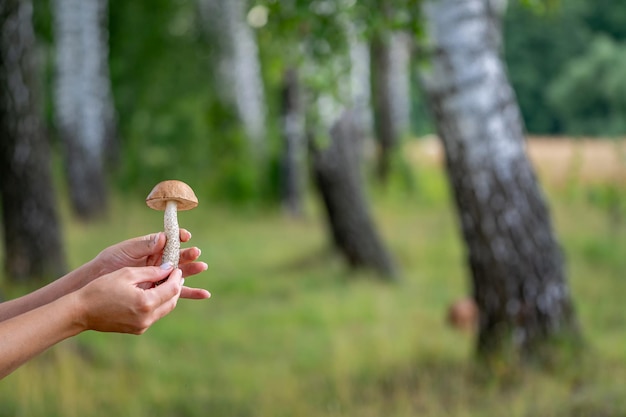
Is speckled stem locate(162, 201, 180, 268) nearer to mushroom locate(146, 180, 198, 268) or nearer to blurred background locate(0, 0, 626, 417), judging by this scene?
mushroom locate(146, 180, 198, 268)

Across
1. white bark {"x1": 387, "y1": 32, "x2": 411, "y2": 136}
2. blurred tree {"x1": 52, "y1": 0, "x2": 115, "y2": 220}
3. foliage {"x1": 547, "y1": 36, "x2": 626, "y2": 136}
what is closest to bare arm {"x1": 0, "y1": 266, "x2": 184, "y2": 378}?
foliage {"x1": 547, "y1": 36, "x2": 626, "y2": 136}

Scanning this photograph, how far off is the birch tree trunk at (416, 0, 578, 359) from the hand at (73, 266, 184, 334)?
321 cm

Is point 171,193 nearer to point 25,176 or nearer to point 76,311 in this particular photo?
point 76,311

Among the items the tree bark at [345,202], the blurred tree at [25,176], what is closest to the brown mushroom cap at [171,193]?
the blurred tree at [25,176]

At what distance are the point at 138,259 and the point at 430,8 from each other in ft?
10.7

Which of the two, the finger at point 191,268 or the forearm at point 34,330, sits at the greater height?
the finger at point 191,268

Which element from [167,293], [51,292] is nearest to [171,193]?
[167,293]

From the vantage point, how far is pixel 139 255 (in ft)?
7.27

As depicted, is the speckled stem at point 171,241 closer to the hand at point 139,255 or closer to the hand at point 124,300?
the hand at point 139,255

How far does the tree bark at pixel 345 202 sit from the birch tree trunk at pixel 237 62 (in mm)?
6003

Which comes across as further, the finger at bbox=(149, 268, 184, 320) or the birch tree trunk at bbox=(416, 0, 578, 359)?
the birch tree trunk at bbox=(416, 0, 578, 359)

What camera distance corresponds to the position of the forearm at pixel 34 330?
6.11ft

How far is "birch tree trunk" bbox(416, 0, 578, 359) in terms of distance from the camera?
190 inches

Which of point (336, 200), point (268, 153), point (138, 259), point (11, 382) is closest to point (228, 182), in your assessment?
point (268, 153)
